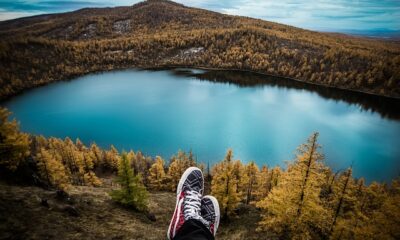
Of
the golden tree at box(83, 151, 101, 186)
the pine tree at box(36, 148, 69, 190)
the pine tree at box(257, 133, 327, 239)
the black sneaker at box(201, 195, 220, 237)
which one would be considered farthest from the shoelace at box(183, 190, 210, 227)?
the golden tree at box(83, 151, 101, 186)

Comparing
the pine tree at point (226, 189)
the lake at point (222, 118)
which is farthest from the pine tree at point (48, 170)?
the lake at point (222, 118)

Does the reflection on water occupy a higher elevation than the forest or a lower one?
lower


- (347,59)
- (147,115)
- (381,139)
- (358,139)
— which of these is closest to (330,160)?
(358,139)

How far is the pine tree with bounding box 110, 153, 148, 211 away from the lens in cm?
2131

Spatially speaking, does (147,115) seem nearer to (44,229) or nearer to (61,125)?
(61,125)

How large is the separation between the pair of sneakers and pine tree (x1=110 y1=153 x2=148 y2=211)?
1139 centimetres

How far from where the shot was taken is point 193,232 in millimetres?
7207

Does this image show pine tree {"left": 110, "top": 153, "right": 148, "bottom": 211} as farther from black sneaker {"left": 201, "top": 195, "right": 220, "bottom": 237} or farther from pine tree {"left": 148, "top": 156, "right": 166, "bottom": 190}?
pine tree {"left": 148, "top": 156, "right": 166, "bottom": 190}

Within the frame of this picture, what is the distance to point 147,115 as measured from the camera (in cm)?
10300

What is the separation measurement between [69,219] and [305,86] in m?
156

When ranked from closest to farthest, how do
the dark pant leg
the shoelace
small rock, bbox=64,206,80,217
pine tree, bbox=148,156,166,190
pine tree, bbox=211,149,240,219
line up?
the dark pant leg
the shoelace
small rock, bbox=64,206,80,217
pine tree, bbox=211,149,240,219
pine tree, bbox=148,156,166,190

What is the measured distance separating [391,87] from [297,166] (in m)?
152

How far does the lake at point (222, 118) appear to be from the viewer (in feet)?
251

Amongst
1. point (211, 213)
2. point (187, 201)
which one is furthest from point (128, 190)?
point (211, 213)
